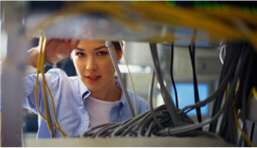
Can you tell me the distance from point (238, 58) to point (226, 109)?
13cm

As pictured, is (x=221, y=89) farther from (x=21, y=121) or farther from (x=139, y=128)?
(x=21, y=121)

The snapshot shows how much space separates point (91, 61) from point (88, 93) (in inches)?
8.1

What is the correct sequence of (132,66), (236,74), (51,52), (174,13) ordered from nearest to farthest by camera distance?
1. (174,13)
2. (236,74)
3. (51,52)
4. (132,66)

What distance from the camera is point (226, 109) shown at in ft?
A: 2.22

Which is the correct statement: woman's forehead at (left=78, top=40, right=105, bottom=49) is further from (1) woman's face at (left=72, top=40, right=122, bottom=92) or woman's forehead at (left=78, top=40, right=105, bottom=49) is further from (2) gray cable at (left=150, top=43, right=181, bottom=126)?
(2) gray cable at (left=150, top=43, right=181, bottom=126)

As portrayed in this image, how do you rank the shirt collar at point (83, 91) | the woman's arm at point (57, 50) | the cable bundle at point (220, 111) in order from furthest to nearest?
1. the shirt collar at point (83, 91)
2. the woman's arm at point (57, 50)
3. the cable bundle at point (220, 111)

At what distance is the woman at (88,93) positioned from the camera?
4.64 ft

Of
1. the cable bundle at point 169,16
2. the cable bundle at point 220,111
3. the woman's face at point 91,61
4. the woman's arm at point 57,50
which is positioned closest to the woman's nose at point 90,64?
the woman's face at point 91,61

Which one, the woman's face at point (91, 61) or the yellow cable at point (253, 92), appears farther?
the woman's face at point (91, 61)

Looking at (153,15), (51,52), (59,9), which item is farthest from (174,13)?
(51,52)

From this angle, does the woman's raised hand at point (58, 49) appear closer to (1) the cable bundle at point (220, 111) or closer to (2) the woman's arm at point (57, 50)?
(2) the woman's arm at point (57, 50)

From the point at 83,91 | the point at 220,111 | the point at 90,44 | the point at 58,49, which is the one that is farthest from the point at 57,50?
the point at 220,111

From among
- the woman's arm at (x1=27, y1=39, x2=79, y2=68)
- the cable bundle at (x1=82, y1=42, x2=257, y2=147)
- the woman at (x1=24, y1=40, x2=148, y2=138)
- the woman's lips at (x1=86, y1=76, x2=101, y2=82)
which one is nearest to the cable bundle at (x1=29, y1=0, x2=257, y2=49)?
the cable bundle at (x1=82, y1=42, x2=257, y2=147)

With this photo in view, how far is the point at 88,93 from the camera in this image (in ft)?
5.04
